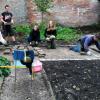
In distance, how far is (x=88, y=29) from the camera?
19.4 meters

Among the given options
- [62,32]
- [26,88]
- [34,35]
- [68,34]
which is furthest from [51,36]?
[26,88]

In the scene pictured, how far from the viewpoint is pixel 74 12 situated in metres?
19.8

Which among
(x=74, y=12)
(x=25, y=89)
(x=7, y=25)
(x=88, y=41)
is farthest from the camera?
(x=74, y=12)

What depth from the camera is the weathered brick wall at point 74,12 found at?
19.6 meters

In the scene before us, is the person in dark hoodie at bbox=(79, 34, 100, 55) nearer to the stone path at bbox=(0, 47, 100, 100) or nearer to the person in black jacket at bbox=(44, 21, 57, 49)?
the person in black jacket at bbox=(44, 21, 57, 49)

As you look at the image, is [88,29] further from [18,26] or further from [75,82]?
[75,82]

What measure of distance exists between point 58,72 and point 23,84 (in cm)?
162

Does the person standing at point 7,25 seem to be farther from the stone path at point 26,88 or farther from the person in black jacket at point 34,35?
the stone path at point 26,88

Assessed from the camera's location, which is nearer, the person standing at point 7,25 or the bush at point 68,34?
the person standing at point 7,25

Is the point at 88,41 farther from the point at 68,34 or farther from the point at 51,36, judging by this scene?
the point at 68,34

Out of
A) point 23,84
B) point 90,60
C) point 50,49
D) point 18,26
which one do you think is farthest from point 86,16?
point 23,84

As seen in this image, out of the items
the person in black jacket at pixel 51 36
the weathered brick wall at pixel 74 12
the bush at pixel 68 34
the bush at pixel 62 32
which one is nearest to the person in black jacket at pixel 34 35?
the person in black jacket at pixel 51 36

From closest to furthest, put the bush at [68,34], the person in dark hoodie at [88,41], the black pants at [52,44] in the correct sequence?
the person in dark hoodie at [88,41], the black pants at [52,44], the bush at [68,34]

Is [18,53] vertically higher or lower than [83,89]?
higher
